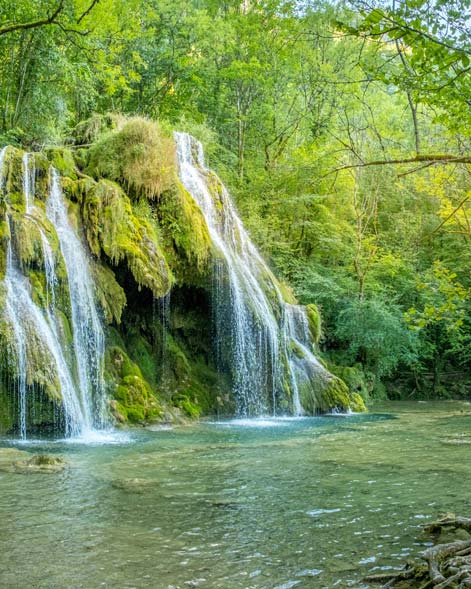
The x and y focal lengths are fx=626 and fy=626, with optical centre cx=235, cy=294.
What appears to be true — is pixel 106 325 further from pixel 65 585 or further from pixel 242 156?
pixel 242 156

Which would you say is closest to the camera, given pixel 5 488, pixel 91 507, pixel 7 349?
pixel 91 507

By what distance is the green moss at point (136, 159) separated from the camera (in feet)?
52.2

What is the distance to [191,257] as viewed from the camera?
16047mm

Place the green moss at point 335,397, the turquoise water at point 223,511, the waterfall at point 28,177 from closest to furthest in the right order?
the turquoise water at point 223,511, the waterfall at point 28,177, the green moss at point 335,397

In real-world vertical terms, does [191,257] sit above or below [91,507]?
above

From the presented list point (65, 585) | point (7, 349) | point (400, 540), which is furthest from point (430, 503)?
point (7, 349)

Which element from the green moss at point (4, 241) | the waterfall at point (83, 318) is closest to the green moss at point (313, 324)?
the waterfall at point (83, 318)

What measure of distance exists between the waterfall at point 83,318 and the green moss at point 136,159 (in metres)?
2.00

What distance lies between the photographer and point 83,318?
1302cm

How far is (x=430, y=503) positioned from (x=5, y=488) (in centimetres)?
436

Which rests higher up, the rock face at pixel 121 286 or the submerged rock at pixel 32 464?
the rock face at pixel 121 286

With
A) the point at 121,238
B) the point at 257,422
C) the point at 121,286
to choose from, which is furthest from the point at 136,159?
the point at 257,422

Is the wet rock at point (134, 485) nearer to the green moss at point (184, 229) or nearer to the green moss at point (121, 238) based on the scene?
the green moss at point (121, 238)

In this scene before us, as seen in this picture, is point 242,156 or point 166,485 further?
point 242,156
